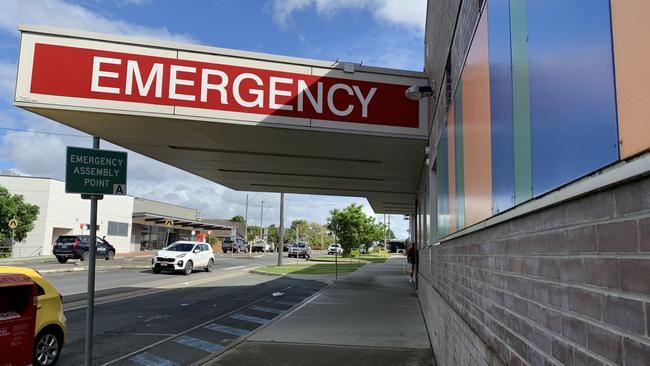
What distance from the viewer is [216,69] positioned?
9766 millimetres

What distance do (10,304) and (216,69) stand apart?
205 inches

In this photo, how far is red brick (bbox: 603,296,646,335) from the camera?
1448 mm

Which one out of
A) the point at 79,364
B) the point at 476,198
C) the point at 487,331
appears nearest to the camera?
the point at 487,331

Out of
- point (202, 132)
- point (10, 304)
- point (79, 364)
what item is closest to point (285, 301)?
point (202, 132)

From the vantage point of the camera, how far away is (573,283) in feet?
6.29

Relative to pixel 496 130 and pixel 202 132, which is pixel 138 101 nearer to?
pixel 202 132

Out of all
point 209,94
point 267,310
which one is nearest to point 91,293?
point 209,94

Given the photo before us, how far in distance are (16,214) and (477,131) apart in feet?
148

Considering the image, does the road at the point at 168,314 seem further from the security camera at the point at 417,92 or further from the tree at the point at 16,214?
the tree at the point at 16,214

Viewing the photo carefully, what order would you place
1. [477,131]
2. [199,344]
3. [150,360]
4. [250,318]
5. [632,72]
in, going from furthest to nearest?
[250,318], [199,344], [150,360], [477,131], [632,72]

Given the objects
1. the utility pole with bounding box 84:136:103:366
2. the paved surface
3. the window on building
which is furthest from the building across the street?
the utility pole with bounding box 84:136:103:366

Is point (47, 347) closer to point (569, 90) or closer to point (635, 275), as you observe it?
point (569, 90)

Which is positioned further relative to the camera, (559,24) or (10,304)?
(10,304)

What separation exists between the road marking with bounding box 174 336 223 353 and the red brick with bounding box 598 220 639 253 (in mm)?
8430
